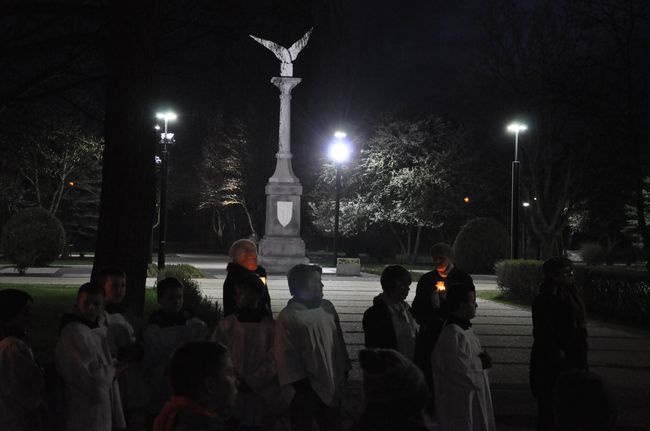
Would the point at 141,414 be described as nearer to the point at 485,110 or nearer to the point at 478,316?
the point at 478,316

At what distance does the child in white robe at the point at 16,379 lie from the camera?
Result: 14.0ft

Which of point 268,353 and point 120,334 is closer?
point 268,353

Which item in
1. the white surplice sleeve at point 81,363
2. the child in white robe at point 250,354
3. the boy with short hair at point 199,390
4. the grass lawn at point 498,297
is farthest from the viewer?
the grass lawn at point 498,297

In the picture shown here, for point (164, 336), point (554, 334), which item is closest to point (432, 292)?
point (554, 334)

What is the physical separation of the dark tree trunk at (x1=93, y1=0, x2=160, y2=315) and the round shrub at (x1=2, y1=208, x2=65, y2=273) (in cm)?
2040

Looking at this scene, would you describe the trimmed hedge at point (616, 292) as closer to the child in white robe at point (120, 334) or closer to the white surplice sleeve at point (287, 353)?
the white surplice sleeve at point (287, 353)

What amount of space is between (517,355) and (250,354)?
7646mm

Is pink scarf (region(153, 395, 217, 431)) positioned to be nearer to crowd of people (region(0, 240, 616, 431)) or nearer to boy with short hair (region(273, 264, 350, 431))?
crowd of people (region(0, 240, 616, 431))

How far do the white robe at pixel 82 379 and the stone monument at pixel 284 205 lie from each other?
27466mm

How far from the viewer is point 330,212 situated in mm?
47469

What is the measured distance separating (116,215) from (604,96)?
1665 cm

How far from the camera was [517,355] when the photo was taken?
1166 centimetres

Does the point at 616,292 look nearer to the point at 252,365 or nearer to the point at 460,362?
the point at 460,362

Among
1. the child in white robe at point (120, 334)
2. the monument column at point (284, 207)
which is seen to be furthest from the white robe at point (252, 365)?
the monument column at point (284, 207)
